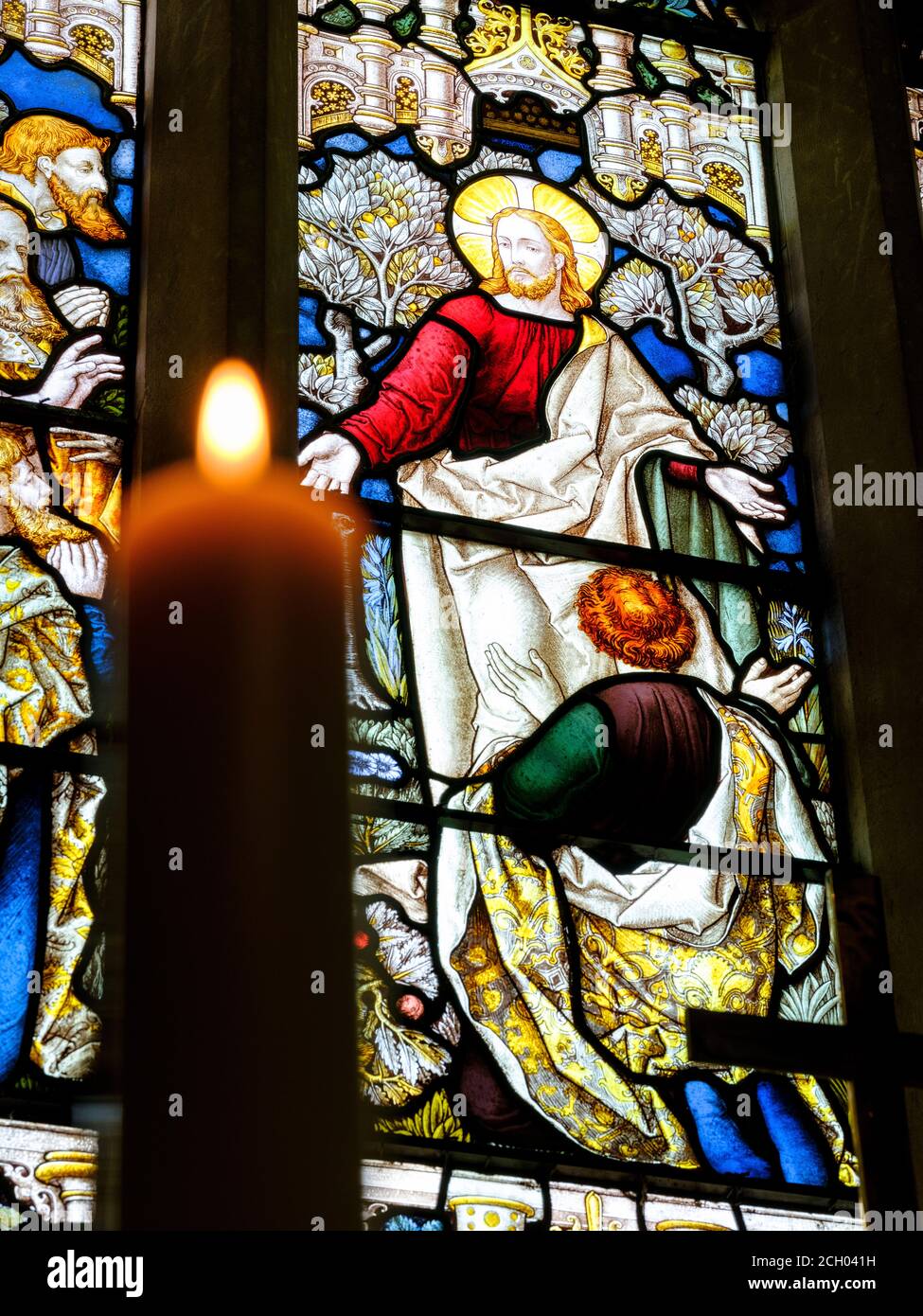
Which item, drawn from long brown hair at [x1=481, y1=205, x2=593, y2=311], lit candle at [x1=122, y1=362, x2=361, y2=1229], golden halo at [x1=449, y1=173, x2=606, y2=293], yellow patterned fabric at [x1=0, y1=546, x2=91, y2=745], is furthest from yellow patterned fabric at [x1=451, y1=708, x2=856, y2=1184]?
golden halo at [x1=449, y1=173, x2=606, y2=293]

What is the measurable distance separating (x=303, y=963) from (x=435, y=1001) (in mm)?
750

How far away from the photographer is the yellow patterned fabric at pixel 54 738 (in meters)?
5.84

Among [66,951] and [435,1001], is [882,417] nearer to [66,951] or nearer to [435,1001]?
[435,1001]

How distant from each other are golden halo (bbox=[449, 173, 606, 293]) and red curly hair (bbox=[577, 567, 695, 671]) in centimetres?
96

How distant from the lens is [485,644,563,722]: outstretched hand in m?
6.74

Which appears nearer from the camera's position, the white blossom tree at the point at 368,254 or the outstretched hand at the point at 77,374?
the outstretched hand at the point at 77,374

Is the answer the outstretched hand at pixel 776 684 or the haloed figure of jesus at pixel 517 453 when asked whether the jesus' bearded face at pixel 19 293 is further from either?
the outstretched hand at pixel 776 684

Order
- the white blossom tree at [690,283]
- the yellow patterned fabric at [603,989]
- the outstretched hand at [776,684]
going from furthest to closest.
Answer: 1. the white blossom tree at [690,283]
2. the outstretched hand at [776,684]
3. the yellow patterned fabric at [603,989]

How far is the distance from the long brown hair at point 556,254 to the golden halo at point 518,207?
12mm

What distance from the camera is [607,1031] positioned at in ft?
20.7

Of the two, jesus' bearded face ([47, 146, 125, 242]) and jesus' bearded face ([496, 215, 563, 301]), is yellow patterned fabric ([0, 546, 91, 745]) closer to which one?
jesus' bearded face ([47, 146, 125, 242])

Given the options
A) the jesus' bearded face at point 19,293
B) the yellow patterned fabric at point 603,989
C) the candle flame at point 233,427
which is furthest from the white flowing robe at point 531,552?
the jesus' bearded face at point 19,293

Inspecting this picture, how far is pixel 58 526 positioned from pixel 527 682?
1.22 m
